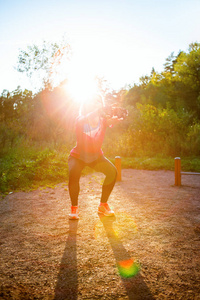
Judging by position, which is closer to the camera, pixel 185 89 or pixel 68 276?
pixel 68 276

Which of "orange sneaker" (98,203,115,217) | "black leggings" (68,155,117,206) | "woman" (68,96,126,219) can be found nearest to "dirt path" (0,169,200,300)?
"orange sneaker" (98,203,115,217)

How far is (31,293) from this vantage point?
→ 7.31 ft

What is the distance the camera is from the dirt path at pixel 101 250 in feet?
7.49

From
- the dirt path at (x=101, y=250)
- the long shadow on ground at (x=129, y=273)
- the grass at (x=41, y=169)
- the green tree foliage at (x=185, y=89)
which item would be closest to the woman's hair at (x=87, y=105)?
the dirt path at (x=101, y=250)

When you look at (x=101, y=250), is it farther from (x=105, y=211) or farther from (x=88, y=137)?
(x=88, y=137)

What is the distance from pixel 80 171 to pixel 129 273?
1.90m

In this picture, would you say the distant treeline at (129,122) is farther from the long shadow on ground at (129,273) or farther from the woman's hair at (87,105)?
the long shadow on ground at (129,273)

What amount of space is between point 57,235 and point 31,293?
56.1 inches

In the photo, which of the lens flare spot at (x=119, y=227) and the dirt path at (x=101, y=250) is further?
the lens flare spot at (x=119, y=227)

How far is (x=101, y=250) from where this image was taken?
10.2 feet

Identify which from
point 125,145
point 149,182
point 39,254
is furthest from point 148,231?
point 125,145

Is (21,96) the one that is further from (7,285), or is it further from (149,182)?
(7,285)

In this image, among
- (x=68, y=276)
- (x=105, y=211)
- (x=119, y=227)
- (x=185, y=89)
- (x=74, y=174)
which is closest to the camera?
(x=68, y=276)

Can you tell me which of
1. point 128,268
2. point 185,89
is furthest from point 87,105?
point 185,89
